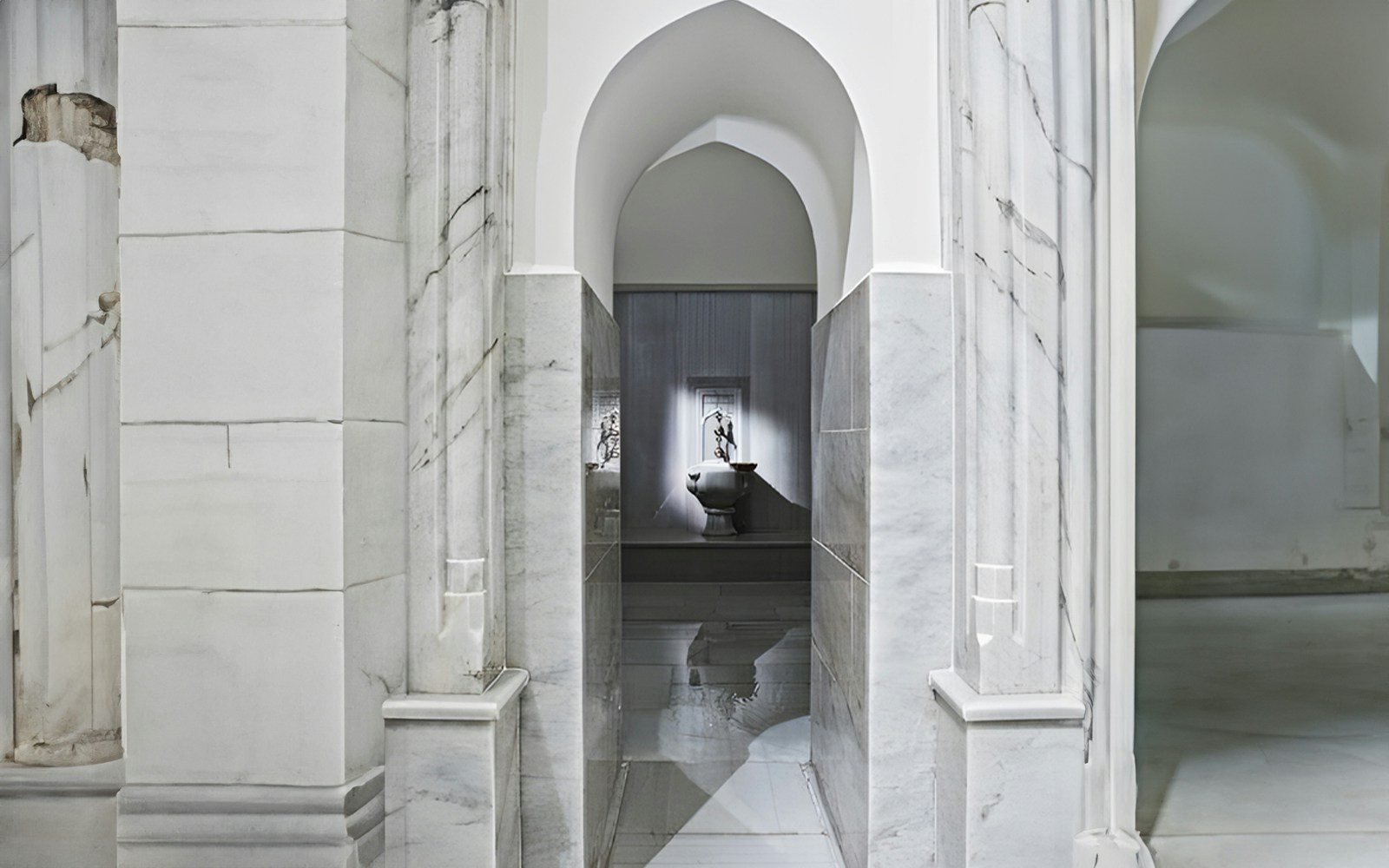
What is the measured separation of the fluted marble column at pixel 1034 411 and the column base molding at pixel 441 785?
40.3 inches

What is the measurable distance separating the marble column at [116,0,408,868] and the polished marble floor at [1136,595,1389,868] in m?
2.03

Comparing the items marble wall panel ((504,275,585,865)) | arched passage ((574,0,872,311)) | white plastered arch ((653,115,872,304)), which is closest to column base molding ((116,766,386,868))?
marble wall panel ((504,275,585,865))

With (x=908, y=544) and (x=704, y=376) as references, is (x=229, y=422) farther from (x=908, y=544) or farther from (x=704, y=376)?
(x=704, y=376)

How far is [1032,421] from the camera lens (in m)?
1.74

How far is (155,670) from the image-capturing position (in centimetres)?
162

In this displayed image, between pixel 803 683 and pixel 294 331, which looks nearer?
pixel 294 331

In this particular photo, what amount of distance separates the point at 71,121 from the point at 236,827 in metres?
1.57

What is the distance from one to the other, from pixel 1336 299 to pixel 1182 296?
3.60 feet

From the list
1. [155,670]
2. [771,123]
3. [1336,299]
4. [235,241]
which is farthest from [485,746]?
[1336,299]

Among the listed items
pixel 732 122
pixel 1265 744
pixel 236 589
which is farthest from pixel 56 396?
pixel 1265 744

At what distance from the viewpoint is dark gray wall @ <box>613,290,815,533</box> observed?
824 cm

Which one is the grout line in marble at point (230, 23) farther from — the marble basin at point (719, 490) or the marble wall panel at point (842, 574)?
the marble basin at point (719, 490)

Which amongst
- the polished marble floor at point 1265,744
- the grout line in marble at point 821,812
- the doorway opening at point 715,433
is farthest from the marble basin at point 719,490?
the grout line in marble at point 821,812

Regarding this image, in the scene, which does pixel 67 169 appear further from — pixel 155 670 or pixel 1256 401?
pixel 1256 401
